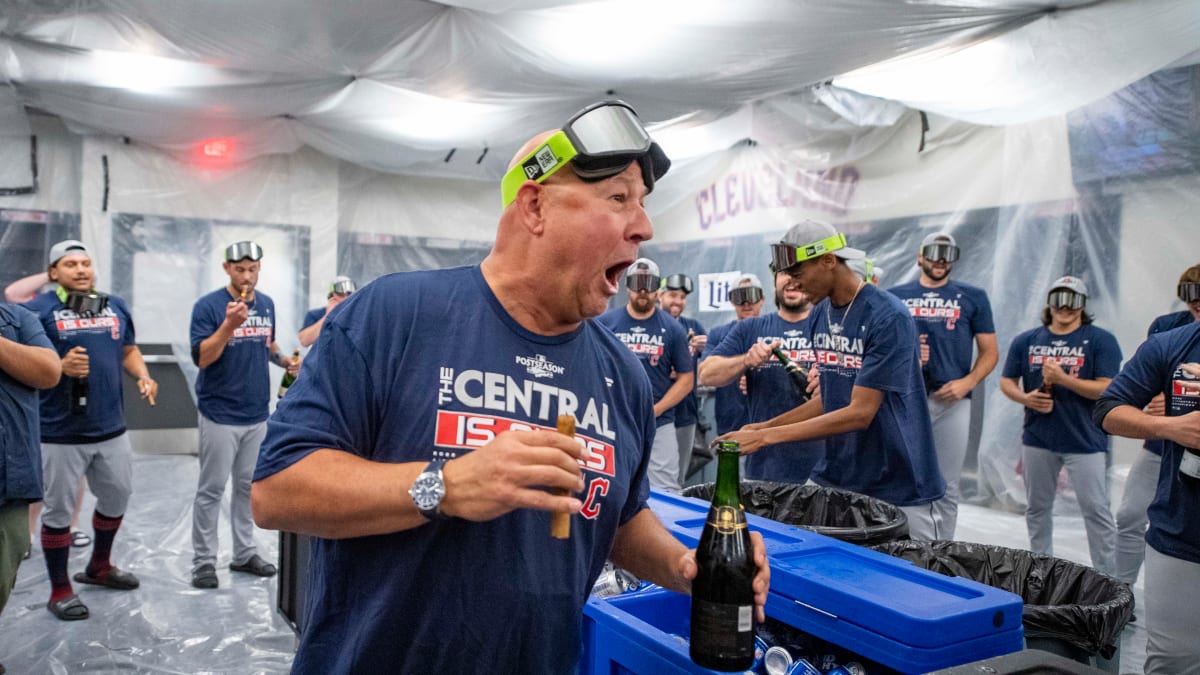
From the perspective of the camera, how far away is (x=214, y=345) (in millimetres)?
4801

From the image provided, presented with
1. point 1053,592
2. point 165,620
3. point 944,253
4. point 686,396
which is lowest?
point 165,620

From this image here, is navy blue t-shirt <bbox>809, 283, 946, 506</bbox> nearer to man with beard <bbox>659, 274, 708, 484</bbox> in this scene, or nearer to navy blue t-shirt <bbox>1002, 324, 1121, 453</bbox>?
navy blue t-shirt <bbox>1002, 324, 1121, 453</bbox>

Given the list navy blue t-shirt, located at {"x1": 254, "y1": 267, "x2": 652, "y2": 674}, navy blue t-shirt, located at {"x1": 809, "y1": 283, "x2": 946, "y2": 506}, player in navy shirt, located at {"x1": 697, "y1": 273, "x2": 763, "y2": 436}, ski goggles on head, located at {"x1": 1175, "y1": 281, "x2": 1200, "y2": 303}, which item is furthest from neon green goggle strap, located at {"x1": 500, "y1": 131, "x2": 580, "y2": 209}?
ski goggles on head, located at {"x1": 1175, "y1": 281, "x2": 1200, "y2": 303}

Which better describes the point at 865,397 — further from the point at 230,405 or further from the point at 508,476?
the point at 230,405

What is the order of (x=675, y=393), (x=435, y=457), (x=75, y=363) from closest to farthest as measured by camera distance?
(x=435, y=457) → (x=75, y=363) → (x=675, y=393)

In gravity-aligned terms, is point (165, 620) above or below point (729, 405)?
below

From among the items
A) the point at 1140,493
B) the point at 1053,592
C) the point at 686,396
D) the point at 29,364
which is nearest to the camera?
the point at 1053,592

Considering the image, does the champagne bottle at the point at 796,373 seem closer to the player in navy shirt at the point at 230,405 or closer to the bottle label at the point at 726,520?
the bottle label at the point at 726,520

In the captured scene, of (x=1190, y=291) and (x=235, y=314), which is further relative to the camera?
(x=235, y=314)

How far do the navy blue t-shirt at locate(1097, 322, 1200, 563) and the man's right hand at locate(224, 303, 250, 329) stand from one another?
Answer: 168 inches

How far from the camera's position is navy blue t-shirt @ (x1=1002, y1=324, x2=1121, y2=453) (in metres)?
4.88

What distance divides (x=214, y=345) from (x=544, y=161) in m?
4.09

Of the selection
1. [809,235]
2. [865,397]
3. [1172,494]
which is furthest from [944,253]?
[1172,494]

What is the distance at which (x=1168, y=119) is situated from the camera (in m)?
5.44
